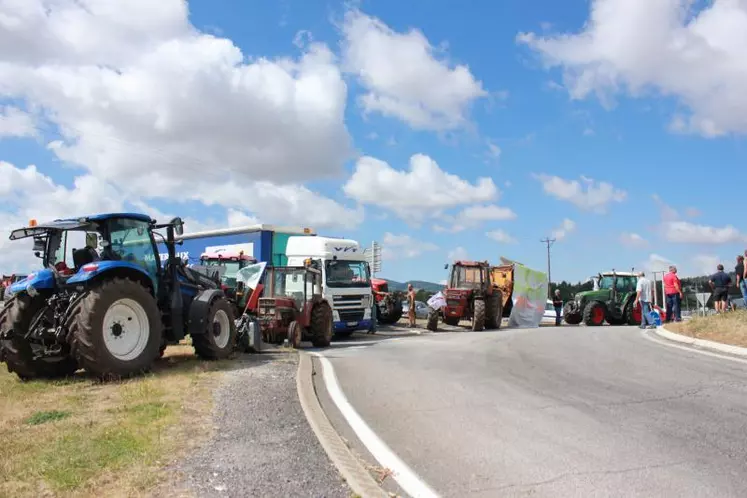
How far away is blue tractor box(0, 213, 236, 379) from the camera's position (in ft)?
29.5

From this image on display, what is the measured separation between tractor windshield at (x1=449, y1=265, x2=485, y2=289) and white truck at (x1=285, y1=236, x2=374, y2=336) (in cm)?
565

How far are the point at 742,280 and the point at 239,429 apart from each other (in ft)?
52.4

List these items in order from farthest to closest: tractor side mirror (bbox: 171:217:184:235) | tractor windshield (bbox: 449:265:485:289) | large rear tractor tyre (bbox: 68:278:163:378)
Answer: tractor windshield (bbox: 449:265:485:289) → tractor side mirror (bbox: 171:217:184:235) → large rear tractor tyre (bbox: 68:278:163:378)

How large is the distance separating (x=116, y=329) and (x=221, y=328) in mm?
2529

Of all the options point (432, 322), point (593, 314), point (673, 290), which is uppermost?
point (673, 290)

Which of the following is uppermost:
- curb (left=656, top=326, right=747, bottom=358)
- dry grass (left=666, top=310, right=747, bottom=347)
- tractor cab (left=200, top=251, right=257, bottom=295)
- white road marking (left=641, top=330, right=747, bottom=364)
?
tractor cab (left=200, top=251, right=257, bottom=295)

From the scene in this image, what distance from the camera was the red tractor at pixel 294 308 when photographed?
14648 millimetres

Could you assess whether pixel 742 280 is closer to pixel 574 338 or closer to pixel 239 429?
pixel 574 338

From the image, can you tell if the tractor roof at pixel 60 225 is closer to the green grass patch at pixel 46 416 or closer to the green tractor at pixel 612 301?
the green grass patch at pixel 46 416

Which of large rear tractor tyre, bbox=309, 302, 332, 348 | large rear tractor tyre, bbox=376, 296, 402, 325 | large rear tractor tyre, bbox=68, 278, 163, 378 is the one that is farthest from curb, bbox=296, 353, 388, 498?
large rear tractor tyre, bbox=376, 296, 402, 325

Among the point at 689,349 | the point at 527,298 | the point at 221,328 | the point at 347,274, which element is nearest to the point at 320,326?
the point at 347,274

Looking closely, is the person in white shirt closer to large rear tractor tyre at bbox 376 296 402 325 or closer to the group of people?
the group of people

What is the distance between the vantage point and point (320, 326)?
49.9 ft

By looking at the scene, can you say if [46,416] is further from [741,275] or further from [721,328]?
[741,275]
